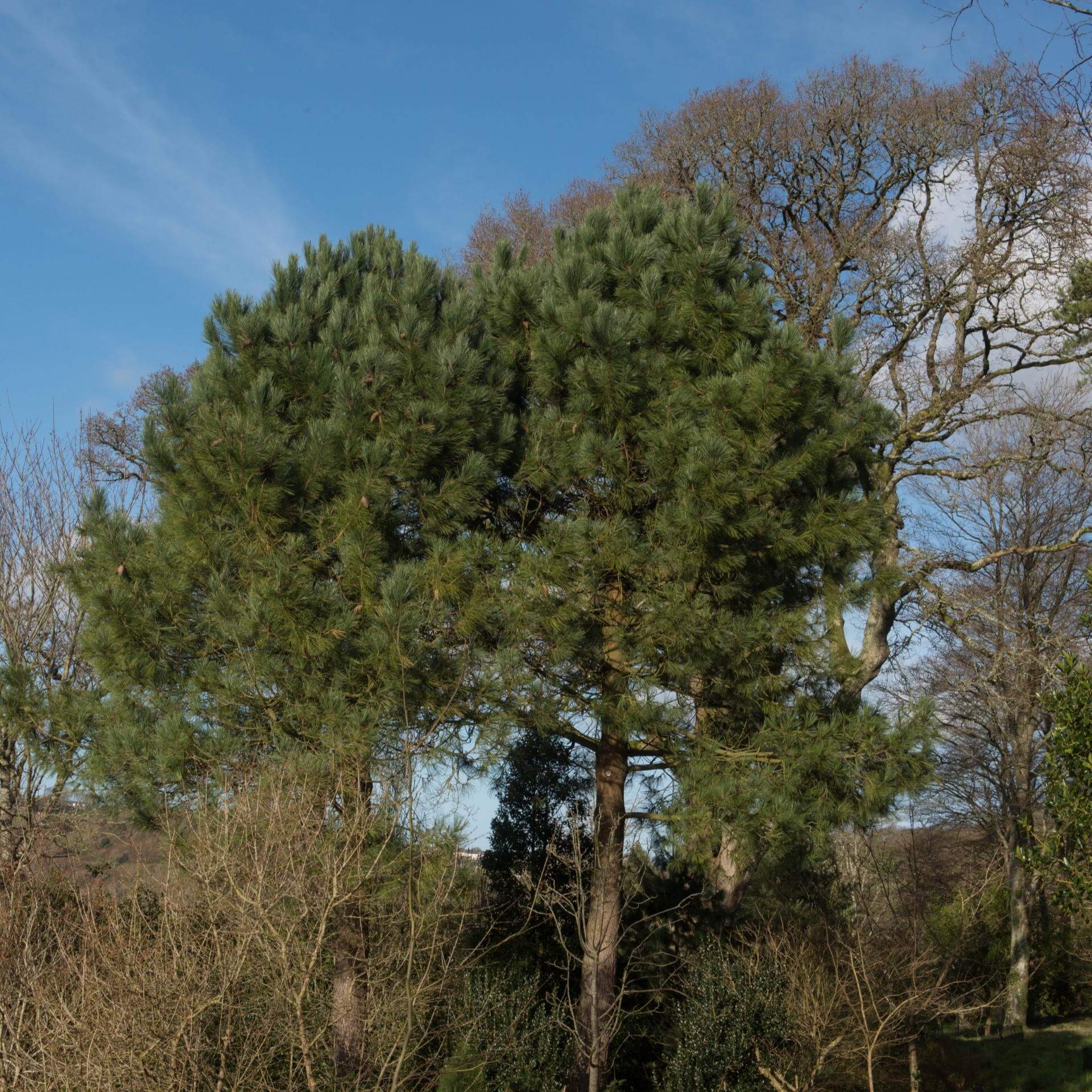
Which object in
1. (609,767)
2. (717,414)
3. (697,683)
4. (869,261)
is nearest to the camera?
(717,414)

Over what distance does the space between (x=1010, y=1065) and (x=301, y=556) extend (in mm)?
Answer: 12689

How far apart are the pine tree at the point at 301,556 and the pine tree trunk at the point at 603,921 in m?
1.74

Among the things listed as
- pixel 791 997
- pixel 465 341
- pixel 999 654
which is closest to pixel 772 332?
pixel 465 341

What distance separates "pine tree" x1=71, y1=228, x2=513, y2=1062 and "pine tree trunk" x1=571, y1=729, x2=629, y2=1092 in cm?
174

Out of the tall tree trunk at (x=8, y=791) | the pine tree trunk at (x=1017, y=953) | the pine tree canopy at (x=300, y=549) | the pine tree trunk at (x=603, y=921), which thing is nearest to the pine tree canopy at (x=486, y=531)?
the pine tree canopy at (x=300, y=549)

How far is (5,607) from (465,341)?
379 inches

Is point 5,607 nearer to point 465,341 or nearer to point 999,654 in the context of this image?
point 465,341

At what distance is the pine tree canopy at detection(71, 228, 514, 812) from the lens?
25.4 feet

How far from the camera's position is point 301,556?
821cm

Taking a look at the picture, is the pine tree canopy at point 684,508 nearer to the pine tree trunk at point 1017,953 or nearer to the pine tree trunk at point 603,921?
the pine tree trunk at point 603,921

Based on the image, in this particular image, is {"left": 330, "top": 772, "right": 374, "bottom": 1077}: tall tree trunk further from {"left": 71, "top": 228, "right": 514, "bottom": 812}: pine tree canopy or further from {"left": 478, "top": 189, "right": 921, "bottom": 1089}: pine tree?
Answer: {"left": 478, "top": 189, "right": 921, "bottom": 1089}: pine tree

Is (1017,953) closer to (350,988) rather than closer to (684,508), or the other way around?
(684,508)

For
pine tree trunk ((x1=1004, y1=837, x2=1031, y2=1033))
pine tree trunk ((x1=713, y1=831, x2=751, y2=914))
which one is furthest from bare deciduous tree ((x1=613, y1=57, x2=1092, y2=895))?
pine tree trunk ((x1=1004, y1=837, x2=1031, y2=1033))

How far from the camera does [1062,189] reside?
12141mm
